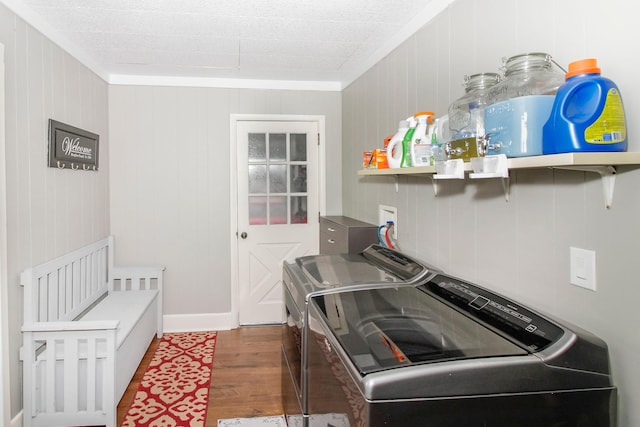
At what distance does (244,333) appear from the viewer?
13.9ft

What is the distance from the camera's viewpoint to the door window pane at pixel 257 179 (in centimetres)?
440

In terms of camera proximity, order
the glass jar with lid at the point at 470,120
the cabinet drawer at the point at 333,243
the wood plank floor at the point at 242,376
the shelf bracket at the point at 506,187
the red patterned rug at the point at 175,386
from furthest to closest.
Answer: the cabinet drawer at the point at 333,243 < the wood plank floor at the point at 242,376 < the red patterned rug at the point at 175,386 < the shelf bracket at the point at 506,187 < the glass jar with lid at the point at 470,120

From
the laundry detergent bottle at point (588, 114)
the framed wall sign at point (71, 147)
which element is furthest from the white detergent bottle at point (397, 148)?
the framed wall sign at point (71, 147)

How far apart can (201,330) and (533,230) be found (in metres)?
3.43

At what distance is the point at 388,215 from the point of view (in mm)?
3068

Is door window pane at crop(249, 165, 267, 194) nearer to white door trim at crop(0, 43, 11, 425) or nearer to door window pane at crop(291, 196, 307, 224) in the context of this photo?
door window pane at crop(291, 196, 307, 224)

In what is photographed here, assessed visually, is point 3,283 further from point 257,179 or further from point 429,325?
point 257,179

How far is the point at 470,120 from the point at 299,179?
2972 millimetres

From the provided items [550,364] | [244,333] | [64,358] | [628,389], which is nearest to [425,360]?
[550,364]

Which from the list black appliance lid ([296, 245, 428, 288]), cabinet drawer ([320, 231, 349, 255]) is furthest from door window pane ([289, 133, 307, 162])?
black appliance lid ([296, 245, 428, 288])

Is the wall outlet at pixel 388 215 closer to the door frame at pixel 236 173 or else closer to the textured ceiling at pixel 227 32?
the textured ceiling at pixel 227 32

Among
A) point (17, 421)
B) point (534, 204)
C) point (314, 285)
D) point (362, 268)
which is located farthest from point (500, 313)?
point (17, 421)

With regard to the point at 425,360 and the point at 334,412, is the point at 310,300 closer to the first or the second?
the point at 334,412

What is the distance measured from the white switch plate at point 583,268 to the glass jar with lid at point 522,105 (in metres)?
0.34
